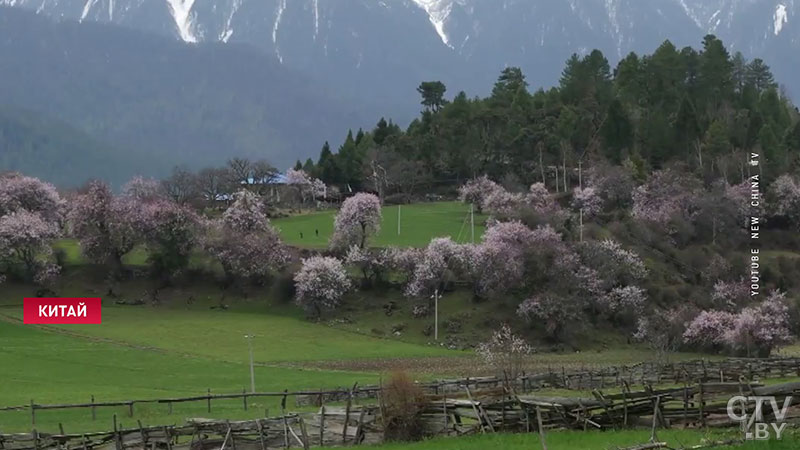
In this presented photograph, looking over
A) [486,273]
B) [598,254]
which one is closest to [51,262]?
[486,273]

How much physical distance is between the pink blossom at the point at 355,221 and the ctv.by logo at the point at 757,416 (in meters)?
67.8

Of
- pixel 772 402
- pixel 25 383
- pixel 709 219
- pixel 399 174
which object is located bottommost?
pixel 25 383

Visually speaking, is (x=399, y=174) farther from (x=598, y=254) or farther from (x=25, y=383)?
(x=25, y=383)

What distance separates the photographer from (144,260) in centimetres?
8825

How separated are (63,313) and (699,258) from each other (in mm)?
58602

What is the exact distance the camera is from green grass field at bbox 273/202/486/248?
91.7 meters

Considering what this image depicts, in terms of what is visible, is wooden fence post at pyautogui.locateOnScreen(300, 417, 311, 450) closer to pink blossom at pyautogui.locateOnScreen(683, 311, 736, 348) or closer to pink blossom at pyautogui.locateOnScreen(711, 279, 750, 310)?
pink blossom at pyautogui.locateOnScreen(683, 311, 736, 348)

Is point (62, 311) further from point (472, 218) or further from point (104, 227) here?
point (472, 218)

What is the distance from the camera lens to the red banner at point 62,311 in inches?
2844

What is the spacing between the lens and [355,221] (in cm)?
8731

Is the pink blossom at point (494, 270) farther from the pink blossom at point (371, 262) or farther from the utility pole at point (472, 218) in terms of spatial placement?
the utility pole at point (472, 218)

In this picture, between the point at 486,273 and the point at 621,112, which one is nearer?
the point at 486,273

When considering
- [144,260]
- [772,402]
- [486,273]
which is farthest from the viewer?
[144,260]

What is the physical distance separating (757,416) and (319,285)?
193ft
